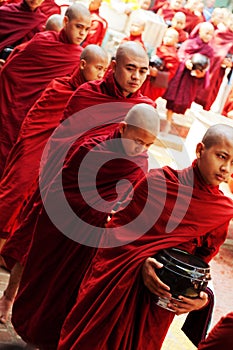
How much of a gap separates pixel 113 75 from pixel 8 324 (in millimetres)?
1531

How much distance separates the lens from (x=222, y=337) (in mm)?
2857

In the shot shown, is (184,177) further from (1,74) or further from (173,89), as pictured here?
(173,89)

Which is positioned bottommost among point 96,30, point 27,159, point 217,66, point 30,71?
point 217,66

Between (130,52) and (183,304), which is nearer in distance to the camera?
(183,304)

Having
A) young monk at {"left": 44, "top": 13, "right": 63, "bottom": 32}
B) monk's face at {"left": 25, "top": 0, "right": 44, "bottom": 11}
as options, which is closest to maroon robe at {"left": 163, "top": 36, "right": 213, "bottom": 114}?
monk's face at {"left": 25, "top": 0, "right": 44, "bottom": 11}

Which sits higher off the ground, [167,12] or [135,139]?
[135,139]

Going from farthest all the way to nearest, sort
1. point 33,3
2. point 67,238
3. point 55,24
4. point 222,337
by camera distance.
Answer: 1. point 33,3
2. point 55,24
3. point 67,238
4. point 222,337

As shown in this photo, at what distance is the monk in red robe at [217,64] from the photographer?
1198 cm

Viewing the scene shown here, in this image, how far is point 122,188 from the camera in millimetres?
3785

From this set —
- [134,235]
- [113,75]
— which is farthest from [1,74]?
[134,235]

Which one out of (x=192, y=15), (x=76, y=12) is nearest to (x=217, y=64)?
(x=192, y=15)

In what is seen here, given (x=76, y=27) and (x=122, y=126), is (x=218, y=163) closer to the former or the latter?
(x=122, y=126)

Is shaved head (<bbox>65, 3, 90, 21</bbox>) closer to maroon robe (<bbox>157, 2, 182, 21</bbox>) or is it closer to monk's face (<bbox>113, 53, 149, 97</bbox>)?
monk's face (<bbox>113, 53, 149, 97</bbox>)

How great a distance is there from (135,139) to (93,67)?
1236 mm
